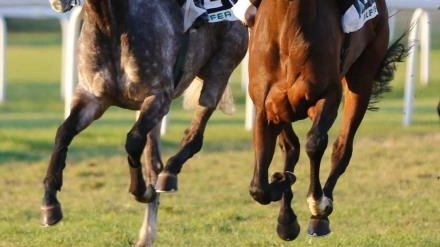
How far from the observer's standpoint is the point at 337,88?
270 inches

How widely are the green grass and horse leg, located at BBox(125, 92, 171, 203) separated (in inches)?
23.1

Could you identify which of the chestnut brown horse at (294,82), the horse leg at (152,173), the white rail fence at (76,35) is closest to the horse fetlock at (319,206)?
the chestnut brown horse at (294,82)

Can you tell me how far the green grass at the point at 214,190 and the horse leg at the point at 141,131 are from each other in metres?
0.59

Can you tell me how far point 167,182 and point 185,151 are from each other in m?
0.30

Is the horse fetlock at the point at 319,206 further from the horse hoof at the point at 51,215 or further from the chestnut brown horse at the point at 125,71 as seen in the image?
the horse hoof at the point at 51,215

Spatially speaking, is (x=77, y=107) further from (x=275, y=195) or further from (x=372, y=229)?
(x=372, y=229)

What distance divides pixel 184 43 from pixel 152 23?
0.36 meters

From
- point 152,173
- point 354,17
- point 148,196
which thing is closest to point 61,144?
point 148,196

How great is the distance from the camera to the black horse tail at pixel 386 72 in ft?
26.3

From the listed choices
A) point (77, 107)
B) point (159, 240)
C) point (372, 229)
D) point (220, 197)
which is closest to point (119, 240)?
point (159, 240)

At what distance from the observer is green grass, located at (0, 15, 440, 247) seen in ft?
27.1

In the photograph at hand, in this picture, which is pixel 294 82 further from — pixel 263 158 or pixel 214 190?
pixel 214 190

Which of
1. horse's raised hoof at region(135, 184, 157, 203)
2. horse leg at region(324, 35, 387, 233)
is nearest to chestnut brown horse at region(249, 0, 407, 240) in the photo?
horse leg at region(324, 35, 387, 233)

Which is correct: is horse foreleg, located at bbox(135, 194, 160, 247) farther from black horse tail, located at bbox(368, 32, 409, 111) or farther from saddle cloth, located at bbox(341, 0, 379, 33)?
saddle cloth, located at bbox(341, 0, 379, 33)
